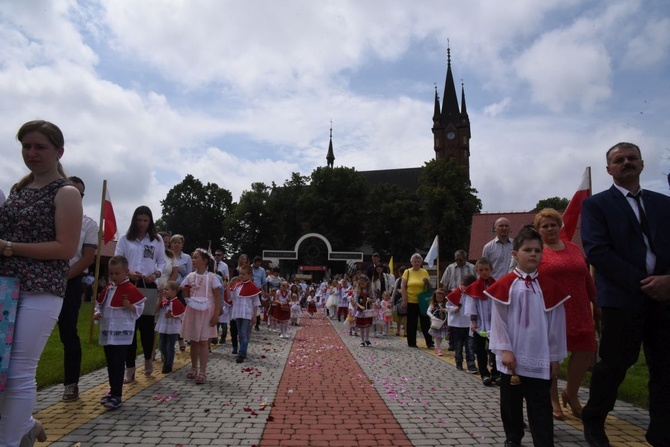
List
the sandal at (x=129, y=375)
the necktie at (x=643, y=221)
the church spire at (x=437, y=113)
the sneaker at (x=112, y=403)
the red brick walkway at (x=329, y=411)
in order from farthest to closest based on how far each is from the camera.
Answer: the church spire at (x=437, y=113), the sandal at (x=129, y=375), the sneaker at (x=112, y=403), the red brick walkway at (x=329, y=411), the necktie at (x=643, y=221)

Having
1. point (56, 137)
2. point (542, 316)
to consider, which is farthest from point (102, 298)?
point (542, 316)

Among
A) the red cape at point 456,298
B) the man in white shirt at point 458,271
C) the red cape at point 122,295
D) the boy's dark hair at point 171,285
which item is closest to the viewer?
the red cape at point 122,295

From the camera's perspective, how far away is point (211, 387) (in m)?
6.43

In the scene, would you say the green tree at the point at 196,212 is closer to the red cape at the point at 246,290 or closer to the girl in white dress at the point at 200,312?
the red cape at the point at 246,290

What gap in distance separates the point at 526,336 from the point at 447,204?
2106 inches

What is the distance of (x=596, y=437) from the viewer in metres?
4.04

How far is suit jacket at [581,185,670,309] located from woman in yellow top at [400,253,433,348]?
7.47 meters

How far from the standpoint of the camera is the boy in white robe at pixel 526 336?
12.4 feet

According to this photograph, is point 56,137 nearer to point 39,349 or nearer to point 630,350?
point 39,349

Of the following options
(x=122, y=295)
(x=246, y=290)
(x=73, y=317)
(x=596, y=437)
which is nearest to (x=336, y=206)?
(x=246, y=290)

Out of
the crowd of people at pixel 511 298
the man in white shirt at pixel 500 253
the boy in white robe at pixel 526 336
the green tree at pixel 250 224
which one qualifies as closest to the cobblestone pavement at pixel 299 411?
the crowd of people at pixel 511 298

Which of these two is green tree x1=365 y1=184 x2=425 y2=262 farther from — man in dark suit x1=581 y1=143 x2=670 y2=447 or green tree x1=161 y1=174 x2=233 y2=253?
man in dark suit x1=581 y1=143 x2=670 y2=447

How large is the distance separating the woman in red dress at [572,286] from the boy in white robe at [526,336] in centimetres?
90

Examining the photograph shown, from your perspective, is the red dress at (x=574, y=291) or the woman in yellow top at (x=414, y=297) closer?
the red dress at (x=574, y=291)
